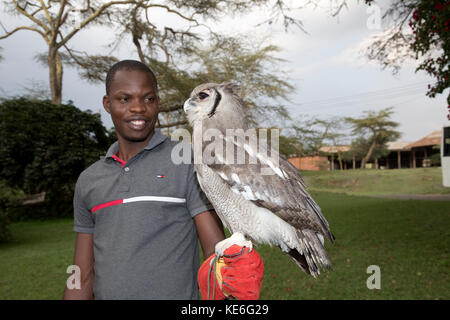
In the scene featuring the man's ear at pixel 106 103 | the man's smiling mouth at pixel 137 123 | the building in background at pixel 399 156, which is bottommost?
the man's smiling mouth at pixel 137 123

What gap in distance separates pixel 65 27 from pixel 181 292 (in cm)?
1991

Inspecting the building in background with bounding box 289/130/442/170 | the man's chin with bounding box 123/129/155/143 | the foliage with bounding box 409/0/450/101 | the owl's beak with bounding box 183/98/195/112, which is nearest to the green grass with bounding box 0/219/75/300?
the man's chin with bounding box 123/129/155/143

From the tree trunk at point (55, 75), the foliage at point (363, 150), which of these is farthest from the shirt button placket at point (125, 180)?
the foliage at point (363, 150)

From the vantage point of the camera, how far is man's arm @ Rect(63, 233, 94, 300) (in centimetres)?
235

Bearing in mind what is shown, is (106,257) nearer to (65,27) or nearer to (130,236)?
(130,236)

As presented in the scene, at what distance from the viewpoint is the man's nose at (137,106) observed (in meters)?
2.03

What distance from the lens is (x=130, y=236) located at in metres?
A: 2.04

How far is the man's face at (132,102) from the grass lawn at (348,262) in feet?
17.5

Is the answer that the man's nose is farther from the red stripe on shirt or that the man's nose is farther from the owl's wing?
the red stripe on shirt

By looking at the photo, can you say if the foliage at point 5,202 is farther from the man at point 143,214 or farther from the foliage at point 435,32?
the foliage at point 435,32

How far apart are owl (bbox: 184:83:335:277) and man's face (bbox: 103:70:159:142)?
260mm

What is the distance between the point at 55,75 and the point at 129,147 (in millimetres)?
17406

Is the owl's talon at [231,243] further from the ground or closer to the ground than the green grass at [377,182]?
further from the ground
